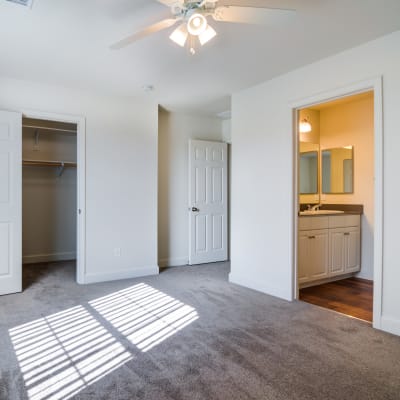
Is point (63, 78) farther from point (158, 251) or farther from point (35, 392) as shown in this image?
point (35, 392)

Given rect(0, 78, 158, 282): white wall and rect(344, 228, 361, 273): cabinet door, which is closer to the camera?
rect(0, 78, 158, 282): white wall

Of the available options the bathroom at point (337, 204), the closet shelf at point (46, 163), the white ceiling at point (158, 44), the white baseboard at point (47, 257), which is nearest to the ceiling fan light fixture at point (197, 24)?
the white ceiling at point (158, 44)

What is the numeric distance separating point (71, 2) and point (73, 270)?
376 cm

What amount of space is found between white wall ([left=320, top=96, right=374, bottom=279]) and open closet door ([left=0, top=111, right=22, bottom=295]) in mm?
4307

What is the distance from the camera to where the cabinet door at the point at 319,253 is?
13.1 ft

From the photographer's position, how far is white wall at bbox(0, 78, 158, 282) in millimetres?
4230

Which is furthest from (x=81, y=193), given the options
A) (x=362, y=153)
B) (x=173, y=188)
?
(x=362, y=153)

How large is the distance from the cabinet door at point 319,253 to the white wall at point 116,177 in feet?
7.16

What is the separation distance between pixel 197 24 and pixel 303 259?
9.50 ft

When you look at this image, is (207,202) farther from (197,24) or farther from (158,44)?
(197,24)

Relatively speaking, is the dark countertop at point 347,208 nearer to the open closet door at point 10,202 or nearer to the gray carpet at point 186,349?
the gray carpet at point 186,349

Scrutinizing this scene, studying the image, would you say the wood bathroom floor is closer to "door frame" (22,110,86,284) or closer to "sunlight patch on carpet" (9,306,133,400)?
"sunlight patch on carpet" (9,306,133,400)

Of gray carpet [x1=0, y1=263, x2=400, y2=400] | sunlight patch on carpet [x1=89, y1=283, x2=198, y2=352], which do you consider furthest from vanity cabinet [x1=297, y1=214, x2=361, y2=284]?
sunlight patch on carpet [x1=89, y1=283, x2=198, y2=352]

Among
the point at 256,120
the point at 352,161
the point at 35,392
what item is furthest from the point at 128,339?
the point at 352,161
